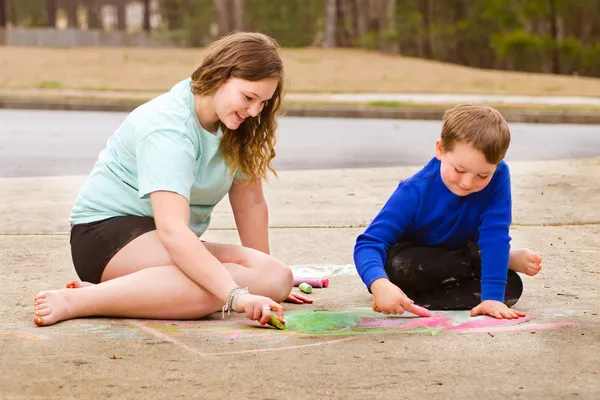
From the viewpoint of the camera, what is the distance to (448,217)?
417 cm

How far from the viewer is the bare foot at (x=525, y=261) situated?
4219mm

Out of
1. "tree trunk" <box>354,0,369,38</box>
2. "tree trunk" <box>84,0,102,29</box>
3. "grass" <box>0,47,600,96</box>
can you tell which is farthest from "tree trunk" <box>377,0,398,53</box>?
"tree trunk" <box>84,0,102,29</box>

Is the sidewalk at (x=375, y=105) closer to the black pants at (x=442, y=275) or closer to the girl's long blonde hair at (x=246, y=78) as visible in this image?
the black pants at (x=442, y=275)

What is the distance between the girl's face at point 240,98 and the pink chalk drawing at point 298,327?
0.74m

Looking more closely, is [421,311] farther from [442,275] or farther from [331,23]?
[331,23]

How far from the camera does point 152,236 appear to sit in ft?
13.5

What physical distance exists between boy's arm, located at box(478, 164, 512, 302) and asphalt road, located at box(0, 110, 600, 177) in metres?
5.55

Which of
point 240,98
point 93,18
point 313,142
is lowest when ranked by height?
point 93,18

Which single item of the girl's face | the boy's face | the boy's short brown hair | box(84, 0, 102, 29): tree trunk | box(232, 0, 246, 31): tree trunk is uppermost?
the girl's face

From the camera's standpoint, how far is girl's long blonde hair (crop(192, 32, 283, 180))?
391 cm

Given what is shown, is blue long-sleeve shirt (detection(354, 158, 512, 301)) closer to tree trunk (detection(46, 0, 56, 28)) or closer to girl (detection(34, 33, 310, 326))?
girl (detection(34, 33, 310, 326))

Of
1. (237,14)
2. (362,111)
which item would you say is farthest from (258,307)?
(237,14)

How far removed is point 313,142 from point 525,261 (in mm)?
7979

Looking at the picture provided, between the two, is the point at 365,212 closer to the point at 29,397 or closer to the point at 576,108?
the point at 29,397
